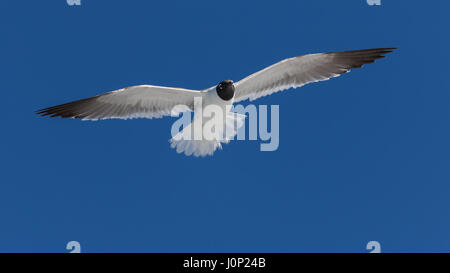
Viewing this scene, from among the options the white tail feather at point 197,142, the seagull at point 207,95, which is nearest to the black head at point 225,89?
the seagull at point 207,95

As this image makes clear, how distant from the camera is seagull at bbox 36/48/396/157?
18.1 ft

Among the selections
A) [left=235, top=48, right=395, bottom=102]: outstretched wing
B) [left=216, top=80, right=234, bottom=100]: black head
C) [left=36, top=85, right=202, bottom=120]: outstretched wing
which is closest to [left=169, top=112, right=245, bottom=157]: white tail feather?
[left=216, top=80, right=234, bottom=100]: black head

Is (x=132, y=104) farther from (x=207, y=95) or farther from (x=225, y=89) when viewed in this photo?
(x=225, y=89)

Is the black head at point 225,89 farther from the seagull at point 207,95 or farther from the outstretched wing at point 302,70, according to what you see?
the outstretched wing at point 302,70

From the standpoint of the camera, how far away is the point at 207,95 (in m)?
5.54

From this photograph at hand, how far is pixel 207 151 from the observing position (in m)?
5.78

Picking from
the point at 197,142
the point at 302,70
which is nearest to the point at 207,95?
the point at 197,142

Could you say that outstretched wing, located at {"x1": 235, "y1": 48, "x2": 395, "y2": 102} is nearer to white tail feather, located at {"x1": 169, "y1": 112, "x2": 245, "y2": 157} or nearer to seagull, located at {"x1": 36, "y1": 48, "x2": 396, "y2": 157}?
seagull, located at {"x1": 36, "y1": 48, "x2": 396, "y2": 157}

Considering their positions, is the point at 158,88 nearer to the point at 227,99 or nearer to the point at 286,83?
the point at 227,99

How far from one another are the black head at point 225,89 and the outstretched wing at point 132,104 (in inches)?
11.6

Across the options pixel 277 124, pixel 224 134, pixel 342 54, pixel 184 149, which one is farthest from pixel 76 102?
pixel 342 54

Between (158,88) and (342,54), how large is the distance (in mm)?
2190

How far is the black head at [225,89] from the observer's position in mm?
5414

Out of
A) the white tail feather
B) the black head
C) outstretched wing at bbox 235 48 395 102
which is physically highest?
outstretched wing at bbox 235 48 395 102
